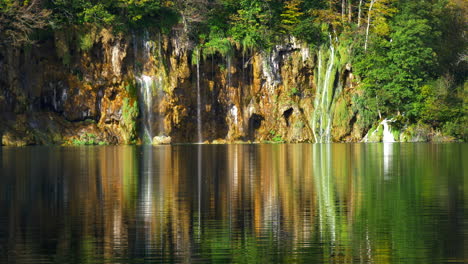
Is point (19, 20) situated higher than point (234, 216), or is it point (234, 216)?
point (19, 20)

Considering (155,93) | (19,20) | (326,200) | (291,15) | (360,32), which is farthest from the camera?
(291,15)

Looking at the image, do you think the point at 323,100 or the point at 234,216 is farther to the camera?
the point at 323,100

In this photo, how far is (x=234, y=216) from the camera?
79.4 feet

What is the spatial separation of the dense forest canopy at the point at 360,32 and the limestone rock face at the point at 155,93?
1592mm

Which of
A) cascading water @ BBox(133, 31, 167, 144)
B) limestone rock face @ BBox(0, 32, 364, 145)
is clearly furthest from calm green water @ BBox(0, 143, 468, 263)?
cascading water @ BBox(133, 31, 167, 144)

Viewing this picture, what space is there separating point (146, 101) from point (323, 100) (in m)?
18.8

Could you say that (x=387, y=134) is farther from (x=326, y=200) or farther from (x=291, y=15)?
(x=326, y=200)

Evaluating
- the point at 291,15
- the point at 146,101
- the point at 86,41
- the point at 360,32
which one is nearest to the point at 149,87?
the point at 146,101

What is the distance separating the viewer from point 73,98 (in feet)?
289

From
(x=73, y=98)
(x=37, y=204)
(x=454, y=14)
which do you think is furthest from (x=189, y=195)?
→ (x=454, y=14)

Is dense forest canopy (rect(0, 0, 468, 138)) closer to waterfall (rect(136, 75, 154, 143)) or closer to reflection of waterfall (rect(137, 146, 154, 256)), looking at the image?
waterfall (rect(136, 75, 154, 143))

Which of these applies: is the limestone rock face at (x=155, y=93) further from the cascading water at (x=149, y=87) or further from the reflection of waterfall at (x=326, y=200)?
the reflection of waterfall at (x=326, y=200)

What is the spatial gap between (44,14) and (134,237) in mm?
63374

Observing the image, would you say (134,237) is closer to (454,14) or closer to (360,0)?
(360,0)
